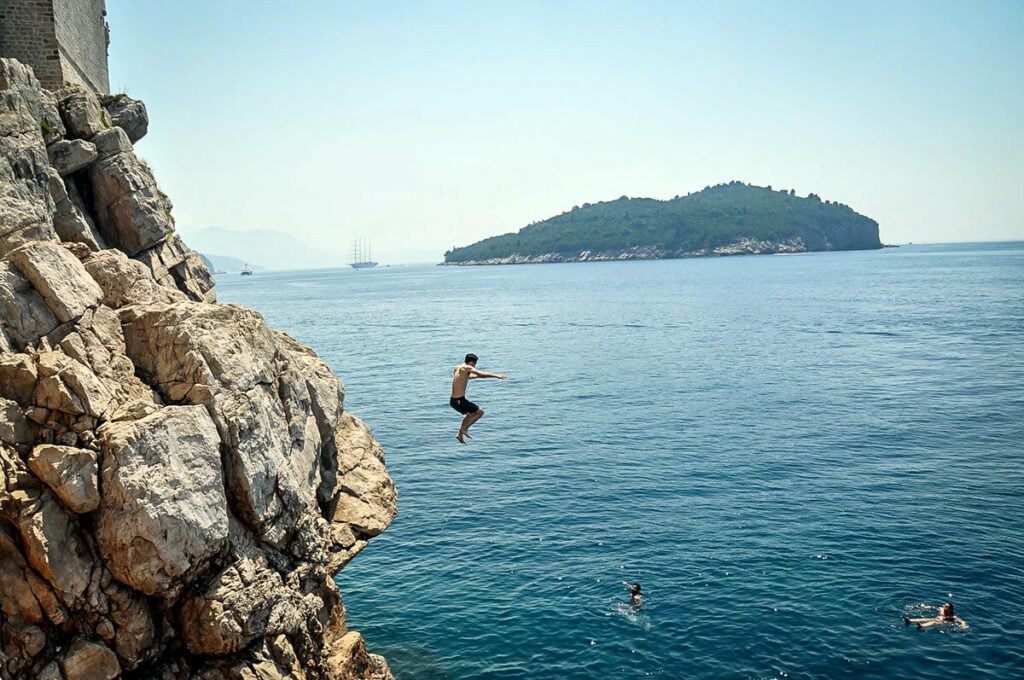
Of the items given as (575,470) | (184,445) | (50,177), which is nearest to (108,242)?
(50,177)

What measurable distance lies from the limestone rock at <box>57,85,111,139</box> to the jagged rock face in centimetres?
327

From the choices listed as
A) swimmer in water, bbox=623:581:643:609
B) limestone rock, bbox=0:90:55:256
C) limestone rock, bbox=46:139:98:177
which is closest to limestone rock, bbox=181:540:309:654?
limestone rock, bbox=0:90:55:256

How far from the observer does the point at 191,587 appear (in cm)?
1733

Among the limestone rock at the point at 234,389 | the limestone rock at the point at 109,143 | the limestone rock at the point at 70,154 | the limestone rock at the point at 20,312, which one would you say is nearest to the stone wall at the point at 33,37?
the limestone rock at the point at 109,143

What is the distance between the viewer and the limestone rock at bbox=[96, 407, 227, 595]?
16219mm

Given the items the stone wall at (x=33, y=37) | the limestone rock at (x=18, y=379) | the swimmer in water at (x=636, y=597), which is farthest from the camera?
the stone wall at (x=33, y=37)

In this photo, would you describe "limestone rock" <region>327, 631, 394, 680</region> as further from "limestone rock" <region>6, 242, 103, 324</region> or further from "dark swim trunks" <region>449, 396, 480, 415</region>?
"limestone rock" <region>6, 242, 103, 324</region>

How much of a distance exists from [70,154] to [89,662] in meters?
17.8

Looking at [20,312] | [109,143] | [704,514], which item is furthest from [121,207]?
[704,514]

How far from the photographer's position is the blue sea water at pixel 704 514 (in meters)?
25.9

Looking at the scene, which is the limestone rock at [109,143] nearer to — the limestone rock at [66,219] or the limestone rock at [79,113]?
the limestone rock at [79,113]

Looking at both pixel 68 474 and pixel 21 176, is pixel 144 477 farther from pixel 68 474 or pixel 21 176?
pixel 21 176

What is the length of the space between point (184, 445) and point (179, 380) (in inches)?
85.2

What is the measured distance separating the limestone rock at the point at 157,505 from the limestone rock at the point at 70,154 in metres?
13.4
